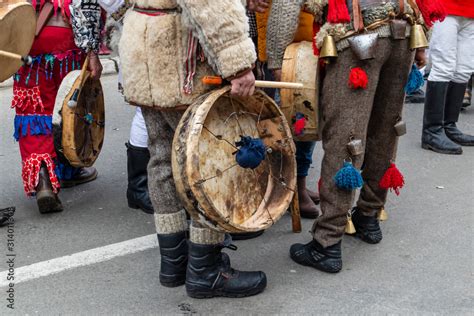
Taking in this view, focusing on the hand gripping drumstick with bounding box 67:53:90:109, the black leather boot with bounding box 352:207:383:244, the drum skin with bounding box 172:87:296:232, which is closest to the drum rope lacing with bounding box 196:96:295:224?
the drum skin with bounding box 172:87:296:232

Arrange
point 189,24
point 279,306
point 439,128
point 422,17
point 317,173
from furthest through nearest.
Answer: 1. point 439,128
2. point 317,173
3. point 422,17
4. point 279,306
5. point 189,24

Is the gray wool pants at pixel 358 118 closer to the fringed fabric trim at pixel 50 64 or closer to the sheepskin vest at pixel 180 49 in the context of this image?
the sheepskin vest at pixel 180 49

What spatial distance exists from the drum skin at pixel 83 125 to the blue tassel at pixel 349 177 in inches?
61.3

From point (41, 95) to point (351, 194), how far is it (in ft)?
6.54

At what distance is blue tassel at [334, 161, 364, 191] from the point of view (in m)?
3.32

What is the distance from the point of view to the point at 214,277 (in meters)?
3.21

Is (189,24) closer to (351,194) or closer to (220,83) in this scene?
(220,83)

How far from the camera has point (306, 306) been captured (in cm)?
318

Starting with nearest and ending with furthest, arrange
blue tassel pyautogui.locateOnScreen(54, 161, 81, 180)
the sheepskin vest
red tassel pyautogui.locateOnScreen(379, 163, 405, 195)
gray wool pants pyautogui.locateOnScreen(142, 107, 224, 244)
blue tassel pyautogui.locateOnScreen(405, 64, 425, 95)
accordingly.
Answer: the sheepskin vest, gray wool pants pyautogui.locateOnScreen(142, 107, 224, 244), blue tassel pyautogui.locateOnScreen(405, 64, 425, 95), red tassel pyautogui.locateOnScreen(379, 163, 405, 195), blue tassel pyautogui.locateOnScreen(54, 161, 81, 180)

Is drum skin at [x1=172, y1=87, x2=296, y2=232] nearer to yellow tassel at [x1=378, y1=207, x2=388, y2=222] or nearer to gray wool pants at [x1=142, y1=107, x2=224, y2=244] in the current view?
gray wool pants at [x1=142, y1=107, x2=224, y2=244]

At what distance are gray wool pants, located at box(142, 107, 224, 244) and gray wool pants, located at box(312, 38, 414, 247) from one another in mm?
642

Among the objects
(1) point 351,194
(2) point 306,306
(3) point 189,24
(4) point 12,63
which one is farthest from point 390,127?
(4) point 12,63

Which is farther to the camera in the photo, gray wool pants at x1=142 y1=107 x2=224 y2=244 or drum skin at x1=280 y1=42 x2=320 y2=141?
drum skin at x1=280 y1=42 x2=320 y2=141

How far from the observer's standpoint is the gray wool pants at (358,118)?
3.30 m
